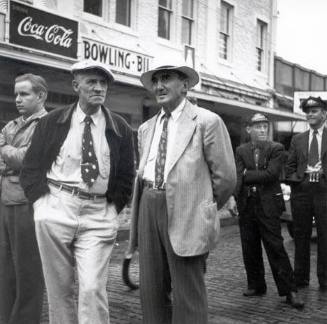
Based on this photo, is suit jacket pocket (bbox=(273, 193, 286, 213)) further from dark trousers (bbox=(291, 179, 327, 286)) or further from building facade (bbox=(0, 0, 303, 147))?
building facade (bbox=(0, 0, 303, 147))

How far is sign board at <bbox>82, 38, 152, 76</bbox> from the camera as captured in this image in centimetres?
1265

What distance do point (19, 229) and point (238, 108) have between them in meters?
13.5

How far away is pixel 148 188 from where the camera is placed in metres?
3.96

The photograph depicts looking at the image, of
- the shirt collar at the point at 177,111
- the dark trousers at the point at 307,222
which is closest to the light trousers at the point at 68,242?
the shirt collar at the point at 177,111

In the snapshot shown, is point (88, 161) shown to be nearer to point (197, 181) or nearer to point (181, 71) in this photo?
point (197, 181)

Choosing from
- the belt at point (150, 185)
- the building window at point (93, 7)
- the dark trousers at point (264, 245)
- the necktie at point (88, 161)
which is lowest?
the dark trousers at point (264, 245)

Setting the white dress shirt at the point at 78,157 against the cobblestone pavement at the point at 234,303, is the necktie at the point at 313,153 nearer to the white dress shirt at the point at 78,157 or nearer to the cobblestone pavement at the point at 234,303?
the cobblestone pavement at the point at 234,303

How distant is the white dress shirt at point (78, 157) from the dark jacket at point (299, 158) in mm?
3265

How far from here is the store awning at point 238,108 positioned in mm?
15219

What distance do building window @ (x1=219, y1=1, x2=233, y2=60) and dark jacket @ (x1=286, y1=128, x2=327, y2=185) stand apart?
12115 millimetres

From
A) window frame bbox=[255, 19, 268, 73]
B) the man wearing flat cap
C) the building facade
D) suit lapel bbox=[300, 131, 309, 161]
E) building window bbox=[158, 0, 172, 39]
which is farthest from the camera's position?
window frame bbox=[255, 19, 268, 73]

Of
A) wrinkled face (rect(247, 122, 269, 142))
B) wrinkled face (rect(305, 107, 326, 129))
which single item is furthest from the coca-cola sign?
wrinkled face (rect(305, 107, 326, 129))

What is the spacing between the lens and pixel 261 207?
237 inches

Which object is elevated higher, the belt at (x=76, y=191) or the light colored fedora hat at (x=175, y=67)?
the light colored fedora hat at (x=175, y=67)
